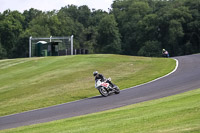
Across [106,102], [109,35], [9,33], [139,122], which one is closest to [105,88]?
[106,102]

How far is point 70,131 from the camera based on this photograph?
41.2 ft

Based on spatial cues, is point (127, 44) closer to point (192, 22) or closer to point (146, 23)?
point (146, 23)

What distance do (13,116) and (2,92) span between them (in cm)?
952

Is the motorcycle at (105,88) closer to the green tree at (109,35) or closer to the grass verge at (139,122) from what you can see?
the grass verge at (139,122)

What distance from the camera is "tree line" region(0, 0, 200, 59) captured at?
95125 millimetres

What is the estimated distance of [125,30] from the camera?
11775 cm

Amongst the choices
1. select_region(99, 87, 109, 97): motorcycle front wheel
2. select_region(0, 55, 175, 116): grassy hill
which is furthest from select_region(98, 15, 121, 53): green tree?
select_region(99, 87, 109, 97): motorcycle front wheel

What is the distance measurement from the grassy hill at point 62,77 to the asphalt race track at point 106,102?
6.25ft

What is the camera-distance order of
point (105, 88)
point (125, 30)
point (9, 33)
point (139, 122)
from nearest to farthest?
point (139, 122) < point (105, 88) < point (9, 33) < point (125, 30)

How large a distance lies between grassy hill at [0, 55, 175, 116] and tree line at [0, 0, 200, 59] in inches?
1934

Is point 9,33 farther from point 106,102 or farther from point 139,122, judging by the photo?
point 139,122

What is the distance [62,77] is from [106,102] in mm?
13260

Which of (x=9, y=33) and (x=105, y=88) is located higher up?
(x=9, y=33)

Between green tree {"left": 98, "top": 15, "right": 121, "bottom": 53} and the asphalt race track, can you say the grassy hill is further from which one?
green tree {"left": 98, "top": 15, "right": 121, "bottom": 53}
